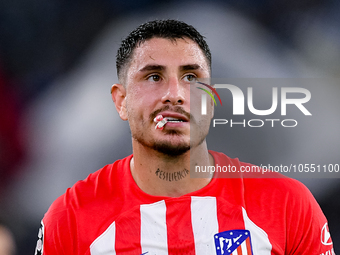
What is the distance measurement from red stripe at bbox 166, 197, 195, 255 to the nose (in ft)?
1.50

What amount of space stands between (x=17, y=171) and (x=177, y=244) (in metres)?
1.28

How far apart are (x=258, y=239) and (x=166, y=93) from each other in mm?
779

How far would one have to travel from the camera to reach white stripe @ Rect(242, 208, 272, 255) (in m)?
1.44

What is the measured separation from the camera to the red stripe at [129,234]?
1.42 meters

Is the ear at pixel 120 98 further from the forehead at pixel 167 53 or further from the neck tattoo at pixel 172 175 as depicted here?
the neck tattoo at pixel 172 175

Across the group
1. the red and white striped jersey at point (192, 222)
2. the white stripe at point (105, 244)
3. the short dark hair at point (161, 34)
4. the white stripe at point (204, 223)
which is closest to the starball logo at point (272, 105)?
the short dark hair at point (161, 34)

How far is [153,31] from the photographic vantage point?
1.60 m

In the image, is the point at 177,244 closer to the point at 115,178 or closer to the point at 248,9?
the point at 115,178

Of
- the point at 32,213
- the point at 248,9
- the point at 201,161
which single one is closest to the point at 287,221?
the point at 201,161

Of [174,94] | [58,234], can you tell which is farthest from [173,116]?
[58,234]

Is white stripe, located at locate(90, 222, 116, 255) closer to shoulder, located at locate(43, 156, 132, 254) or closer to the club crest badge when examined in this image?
shoulder, located at locate(43, 156, 132, 254)

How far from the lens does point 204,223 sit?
1479 mm

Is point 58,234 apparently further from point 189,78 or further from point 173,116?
point 189,78

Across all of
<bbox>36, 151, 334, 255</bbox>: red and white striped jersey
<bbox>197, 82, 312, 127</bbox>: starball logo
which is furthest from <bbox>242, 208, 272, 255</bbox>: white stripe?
<bbox>197, 82, 312, 127</bbox>: starball logo
